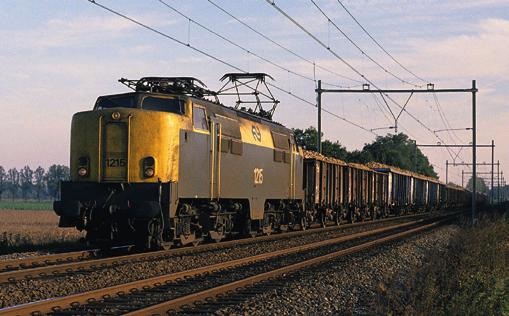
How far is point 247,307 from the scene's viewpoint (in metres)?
9.72

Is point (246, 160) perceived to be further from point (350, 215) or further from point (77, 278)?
point (350, 215)

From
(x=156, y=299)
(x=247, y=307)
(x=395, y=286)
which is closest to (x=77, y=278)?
(x=156, y=299)

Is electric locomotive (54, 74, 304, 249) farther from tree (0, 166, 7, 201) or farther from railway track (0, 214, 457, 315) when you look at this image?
tree (0, 166, 7, 201)

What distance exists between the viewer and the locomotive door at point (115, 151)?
15656mm

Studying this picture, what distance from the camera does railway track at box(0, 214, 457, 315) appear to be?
904cm

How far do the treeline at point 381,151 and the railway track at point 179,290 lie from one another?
1898 inches

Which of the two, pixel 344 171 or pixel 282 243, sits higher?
pixel 344 171

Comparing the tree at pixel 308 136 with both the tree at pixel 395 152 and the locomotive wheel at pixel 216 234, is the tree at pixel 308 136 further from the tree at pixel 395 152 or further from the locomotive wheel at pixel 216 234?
the locomotive wheel at pixel 216 234

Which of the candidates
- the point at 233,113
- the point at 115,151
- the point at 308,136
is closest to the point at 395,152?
the point at 308,136

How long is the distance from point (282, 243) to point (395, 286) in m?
8.56

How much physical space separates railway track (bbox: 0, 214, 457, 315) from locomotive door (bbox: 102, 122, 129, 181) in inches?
133

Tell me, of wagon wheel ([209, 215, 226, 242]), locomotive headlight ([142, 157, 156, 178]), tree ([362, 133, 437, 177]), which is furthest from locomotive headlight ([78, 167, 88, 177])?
tree ([362, 133, 437, 177])

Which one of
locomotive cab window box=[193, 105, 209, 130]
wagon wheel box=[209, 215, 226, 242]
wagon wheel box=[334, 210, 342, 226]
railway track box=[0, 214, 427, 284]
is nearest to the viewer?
railway track box=[0, 214, 427, 284]

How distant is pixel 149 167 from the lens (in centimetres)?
1550
